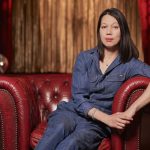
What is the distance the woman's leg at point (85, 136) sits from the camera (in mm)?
2080

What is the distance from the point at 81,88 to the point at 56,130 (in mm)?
413

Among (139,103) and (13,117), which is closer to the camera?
(139,103)

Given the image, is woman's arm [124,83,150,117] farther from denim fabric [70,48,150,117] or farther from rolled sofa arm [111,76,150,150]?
denim fabric [70,48,150,117]

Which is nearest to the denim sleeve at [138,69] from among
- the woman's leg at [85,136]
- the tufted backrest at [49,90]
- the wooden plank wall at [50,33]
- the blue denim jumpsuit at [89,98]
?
the blue denim jumpsuit at [89,98]

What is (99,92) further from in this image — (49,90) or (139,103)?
(49,90)

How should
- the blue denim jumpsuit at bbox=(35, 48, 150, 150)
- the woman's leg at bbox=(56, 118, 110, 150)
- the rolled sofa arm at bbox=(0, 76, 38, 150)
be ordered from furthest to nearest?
the rolled sofa arm at bbox=(0, 76, 38, 150) → the blue denim jumpsuit at bbox=(35, 48, 150, 150) → the woman's leg at bbox=(56, 118, 110, 150)

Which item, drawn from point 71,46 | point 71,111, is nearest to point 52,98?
point 71,111

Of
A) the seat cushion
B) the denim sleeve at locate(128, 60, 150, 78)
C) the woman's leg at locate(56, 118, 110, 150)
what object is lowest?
the seat cushion

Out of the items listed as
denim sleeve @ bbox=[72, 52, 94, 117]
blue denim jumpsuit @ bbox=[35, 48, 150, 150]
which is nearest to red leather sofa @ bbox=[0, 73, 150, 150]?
blue denim jumpsuit @ bbox=[35, 48, 150, 150]

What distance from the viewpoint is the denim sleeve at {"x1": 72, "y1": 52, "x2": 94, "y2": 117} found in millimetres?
2375

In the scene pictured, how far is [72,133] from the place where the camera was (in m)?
2.19

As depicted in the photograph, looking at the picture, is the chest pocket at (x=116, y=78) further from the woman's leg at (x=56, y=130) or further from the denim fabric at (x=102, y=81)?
the woman's leg at (x=56, y=130)

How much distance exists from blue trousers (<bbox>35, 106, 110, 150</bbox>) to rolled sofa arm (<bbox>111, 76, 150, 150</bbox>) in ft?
0.37

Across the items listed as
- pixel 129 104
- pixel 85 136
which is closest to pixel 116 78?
pixel 129 104
